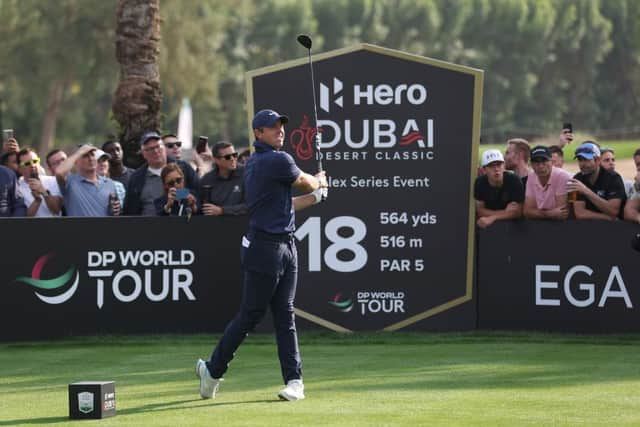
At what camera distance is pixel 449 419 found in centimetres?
907

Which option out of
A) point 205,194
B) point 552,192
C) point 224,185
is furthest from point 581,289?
point 205,194

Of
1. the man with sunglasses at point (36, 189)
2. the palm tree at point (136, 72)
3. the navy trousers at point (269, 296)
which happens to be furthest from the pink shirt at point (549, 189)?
the palm tree at point (136, 72)

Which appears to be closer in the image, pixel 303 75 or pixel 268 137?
pixel 268 137

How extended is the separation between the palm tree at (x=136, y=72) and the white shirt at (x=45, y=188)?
A: 9.79 ft

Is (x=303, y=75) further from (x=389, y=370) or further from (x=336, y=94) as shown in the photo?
(x=389, y=370)

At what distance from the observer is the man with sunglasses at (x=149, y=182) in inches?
583

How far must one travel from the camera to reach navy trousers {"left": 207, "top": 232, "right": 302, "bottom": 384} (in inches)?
397

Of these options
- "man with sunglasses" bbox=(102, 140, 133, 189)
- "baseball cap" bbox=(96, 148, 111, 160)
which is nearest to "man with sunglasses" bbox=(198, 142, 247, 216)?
"baseball cap" bbox=(96, 148, 111, 160)

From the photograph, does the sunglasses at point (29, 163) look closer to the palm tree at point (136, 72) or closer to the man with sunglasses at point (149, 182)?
the man with sunglasses at point (149, 182)

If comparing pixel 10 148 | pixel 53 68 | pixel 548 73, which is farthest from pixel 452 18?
pixel 10 148

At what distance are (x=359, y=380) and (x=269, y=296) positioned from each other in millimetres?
1378

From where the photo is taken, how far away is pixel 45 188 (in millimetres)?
14898

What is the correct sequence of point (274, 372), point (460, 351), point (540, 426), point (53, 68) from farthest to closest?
point (53, 68)
point (460, 351)
point (274, 372)
point (540, 426)

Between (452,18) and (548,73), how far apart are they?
1122 cm
